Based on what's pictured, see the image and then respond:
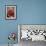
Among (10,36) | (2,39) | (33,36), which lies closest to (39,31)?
(33,36)

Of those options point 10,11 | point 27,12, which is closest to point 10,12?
point 10,11

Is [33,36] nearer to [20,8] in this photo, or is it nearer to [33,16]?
[33,16]

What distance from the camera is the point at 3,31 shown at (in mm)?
4918

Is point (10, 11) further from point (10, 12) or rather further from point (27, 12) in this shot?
point (27, 12)

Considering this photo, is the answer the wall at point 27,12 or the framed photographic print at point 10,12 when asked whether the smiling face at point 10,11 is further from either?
the wall at point 27,12

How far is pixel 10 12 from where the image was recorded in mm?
4938

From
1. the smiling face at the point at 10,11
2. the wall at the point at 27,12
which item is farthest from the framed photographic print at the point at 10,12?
the wall at the point at 27,12

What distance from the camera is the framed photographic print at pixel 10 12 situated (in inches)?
193

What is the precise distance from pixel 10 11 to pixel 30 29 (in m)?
0.99

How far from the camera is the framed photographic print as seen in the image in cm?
491

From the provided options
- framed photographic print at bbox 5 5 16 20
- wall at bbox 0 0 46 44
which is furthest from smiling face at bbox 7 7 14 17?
wall at bbox 0 0 46 44

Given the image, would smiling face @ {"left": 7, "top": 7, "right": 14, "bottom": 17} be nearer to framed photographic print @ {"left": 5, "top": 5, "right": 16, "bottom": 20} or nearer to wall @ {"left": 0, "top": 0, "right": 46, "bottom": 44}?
framed photographic print @ {"left": 5, "top": 5, "right": 16, "bottom": 20}

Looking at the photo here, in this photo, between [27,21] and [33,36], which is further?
[27,21]

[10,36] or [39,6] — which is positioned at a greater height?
[39,6]
